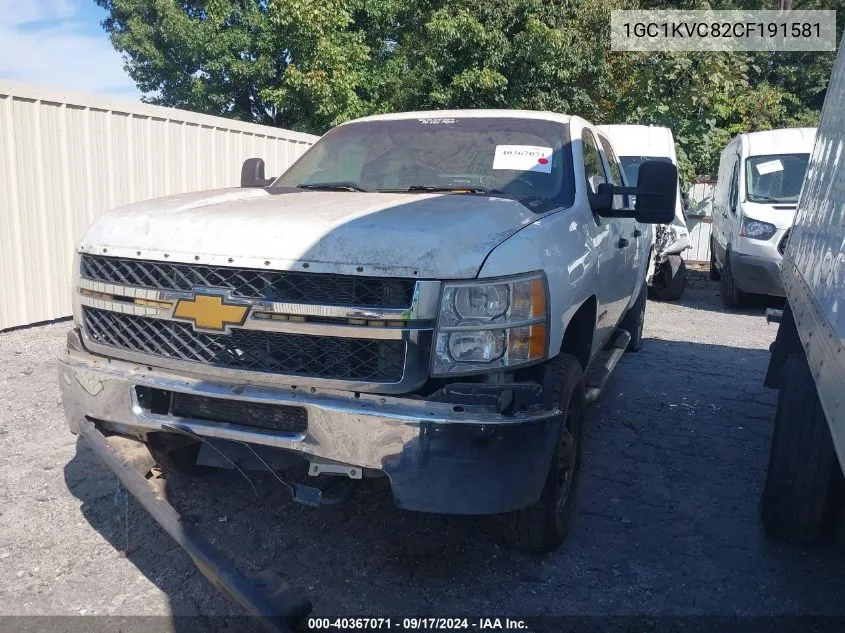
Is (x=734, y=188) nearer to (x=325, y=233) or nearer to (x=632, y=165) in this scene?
(x=632, y=165)

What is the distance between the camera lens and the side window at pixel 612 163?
5161 mm

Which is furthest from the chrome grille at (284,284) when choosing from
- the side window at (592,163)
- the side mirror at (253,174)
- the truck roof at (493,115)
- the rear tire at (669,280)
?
the rear tire at (669,280)

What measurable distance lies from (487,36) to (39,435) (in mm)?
13060

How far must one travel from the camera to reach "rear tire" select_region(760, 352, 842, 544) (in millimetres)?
3178

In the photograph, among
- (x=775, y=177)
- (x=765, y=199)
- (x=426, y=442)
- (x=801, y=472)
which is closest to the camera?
(x=426, y=442)

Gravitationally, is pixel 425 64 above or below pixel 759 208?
above

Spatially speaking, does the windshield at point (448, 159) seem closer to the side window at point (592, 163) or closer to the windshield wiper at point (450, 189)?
the windshield wiper at point (450, 189)

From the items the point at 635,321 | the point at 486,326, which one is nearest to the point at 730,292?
the point at 635,321

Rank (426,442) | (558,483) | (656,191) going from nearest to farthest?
(426,442)
(558,483)
(656,191)

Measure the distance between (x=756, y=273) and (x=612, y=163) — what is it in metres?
4.66

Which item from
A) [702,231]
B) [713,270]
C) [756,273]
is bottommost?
[713,270]

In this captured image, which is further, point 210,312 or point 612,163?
point 612,163

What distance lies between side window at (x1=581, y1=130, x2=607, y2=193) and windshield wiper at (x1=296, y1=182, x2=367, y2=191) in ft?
4.09

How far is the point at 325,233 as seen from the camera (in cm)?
→ 269
